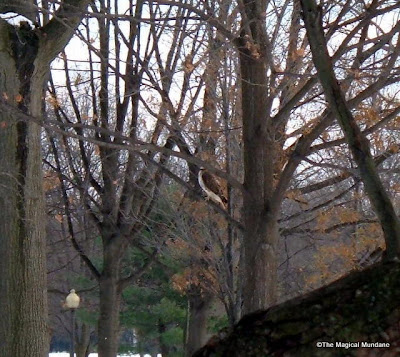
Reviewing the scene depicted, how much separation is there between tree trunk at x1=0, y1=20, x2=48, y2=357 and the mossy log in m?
4.22

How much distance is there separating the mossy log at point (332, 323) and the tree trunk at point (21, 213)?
422cm

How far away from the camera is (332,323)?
225 cm

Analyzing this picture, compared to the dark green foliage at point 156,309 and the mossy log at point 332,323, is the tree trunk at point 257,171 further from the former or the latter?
the dark green foliage at point 156,309

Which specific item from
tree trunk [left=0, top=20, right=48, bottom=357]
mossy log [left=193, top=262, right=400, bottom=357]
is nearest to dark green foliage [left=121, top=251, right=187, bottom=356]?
tree trunk [left=0, top=20, right=48, bottom=357]

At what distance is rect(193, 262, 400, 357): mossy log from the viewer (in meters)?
2.19

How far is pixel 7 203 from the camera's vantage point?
639cm

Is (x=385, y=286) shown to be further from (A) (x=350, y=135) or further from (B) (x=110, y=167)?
(B) (x=110, y=167)

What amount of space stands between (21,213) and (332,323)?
475cm

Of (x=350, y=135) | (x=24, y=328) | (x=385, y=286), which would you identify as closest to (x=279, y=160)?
(x=24, y=328)

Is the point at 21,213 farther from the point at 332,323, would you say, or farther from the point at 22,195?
the point at 332,323

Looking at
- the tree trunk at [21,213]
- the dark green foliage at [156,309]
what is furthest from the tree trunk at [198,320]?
the dark green foliage at [156,309]

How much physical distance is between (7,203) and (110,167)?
379cm

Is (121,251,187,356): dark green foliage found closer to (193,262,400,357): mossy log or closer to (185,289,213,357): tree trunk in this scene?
(185,289,213,357): tree trunk

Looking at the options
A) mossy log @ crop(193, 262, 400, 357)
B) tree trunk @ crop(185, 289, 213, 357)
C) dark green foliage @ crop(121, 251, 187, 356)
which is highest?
dark green foliage @ crop(121, 251, 187, 356)
